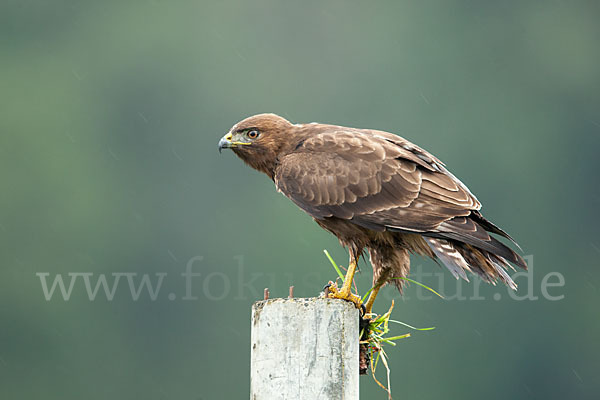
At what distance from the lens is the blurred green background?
119ft

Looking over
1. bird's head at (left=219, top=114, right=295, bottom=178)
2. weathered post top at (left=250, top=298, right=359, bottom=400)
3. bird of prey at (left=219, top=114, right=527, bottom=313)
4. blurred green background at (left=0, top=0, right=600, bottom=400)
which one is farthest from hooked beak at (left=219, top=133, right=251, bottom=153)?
blurred green background at (left=0, top=0, right=600, bottom=400)

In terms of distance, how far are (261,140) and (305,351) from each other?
2.90 m

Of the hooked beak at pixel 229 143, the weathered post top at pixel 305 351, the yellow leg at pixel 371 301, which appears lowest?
the weathered post top at pixel 305 351

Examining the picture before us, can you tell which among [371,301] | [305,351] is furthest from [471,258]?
[305,351]

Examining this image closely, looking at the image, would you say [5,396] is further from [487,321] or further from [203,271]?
[487,321]

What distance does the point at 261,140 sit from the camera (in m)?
7.92

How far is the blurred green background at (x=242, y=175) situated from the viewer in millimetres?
36344

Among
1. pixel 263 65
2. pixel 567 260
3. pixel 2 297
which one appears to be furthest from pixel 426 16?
pixel 2 297

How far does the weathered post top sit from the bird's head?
101 inches

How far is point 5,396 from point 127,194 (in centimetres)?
1322

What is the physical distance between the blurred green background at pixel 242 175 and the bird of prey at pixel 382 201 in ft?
67.3

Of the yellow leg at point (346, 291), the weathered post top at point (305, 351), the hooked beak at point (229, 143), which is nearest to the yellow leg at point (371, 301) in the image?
the yellow leg at point (346, 291)

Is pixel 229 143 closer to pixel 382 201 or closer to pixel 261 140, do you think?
pixel 261 140

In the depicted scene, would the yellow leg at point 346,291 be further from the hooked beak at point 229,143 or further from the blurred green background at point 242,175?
the blurred green background at point 242,175
